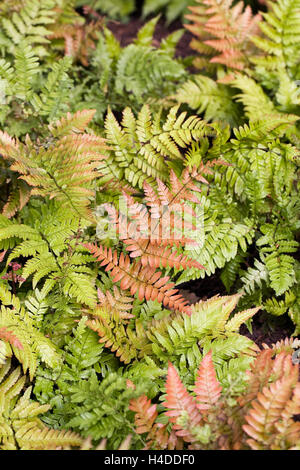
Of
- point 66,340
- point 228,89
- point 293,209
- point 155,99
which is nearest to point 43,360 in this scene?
point 66,340

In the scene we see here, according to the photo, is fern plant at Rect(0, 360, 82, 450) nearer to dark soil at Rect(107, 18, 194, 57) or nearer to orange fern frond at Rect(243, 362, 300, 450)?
orange fern frond at Rect(243, 362, 300, 450)

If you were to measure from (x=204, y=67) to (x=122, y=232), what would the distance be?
2468 millimetres

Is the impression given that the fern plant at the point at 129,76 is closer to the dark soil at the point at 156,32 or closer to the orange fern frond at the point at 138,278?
the dark soil at the point at 156,32

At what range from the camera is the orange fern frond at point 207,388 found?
217cm

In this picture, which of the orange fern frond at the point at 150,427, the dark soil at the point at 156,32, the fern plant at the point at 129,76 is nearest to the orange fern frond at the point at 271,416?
the orange fern frond at the point at 150,427

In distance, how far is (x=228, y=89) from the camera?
380 centimetres

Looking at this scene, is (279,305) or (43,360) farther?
(279,305)

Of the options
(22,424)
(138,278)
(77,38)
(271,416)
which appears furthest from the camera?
(77,38)

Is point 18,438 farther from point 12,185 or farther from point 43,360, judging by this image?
point 12,185

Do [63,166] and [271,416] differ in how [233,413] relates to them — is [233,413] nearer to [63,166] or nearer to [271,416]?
[271,416]

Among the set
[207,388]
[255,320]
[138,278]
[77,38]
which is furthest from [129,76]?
[207,388]

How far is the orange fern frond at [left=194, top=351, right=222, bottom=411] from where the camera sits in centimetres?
217

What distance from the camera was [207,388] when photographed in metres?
2.18

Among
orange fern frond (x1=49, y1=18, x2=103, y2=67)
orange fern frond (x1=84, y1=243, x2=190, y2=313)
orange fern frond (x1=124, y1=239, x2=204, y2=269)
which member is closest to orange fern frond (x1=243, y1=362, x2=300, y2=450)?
orange fern frond (x1=84, y1=243, x2=190, y2=313)
